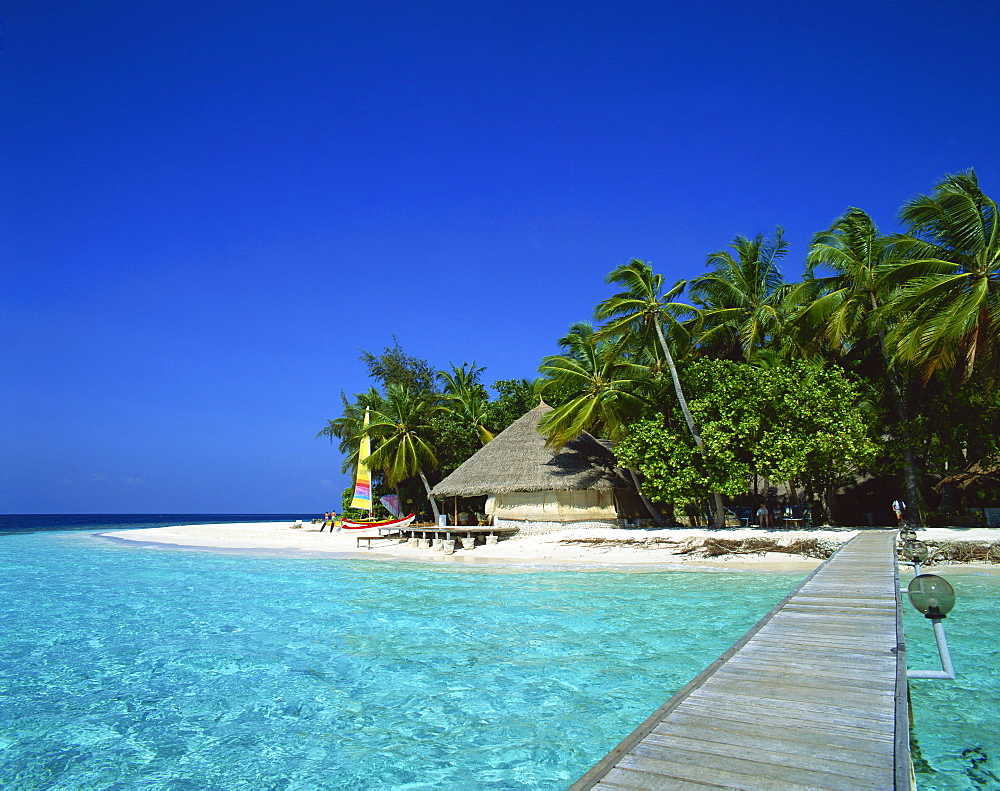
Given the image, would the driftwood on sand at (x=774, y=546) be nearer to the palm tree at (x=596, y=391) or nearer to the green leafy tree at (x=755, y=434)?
the green leafy tree at (x=755, y=434)

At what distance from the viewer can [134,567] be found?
17734 mm

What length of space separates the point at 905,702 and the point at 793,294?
1637 cm

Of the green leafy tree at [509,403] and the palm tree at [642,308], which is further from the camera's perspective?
the green leafy tree at [509,403]

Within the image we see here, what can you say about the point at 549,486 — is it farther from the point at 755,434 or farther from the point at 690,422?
the point at 755,434

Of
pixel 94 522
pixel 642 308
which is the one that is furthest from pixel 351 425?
pixel 94 522

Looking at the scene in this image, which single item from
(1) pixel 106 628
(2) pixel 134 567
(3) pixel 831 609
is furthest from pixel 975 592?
(2) pixel 134 567

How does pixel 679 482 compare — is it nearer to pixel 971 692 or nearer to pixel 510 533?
pixel 510 533

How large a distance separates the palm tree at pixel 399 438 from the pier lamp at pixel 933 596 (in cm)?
2265

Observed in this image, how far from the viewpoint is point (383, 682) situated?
241 inches

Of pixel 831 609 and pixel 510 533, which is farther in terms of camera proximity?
pixel 510 533

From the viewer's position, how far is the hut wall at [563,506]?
20.1 m

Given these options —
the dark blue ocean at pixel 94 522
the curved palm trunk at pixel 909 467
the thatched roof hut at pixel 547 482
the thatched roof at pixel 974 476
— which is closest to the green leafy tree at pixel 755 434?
the curved palm trunk at pixel 909 467

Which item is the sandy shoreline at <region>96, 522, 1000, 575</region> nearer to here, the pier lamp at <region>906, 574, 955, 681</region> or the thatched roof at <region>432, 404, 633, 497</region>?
the thatched roof at <region>432, 404, 633, 497</region>

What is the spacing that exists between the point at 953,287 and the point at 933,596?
12576 mm
